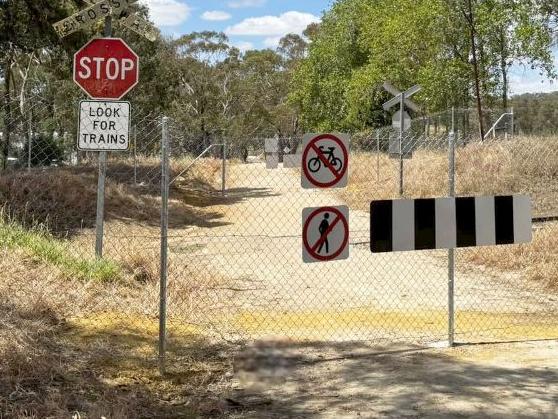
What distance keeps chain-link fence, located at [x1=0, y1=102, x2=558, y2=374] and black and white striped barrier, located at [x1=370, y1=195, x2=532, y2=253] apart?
100 centimetres

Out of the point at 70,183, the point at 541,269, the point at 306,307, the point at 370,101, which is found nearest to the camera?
the point at 306,307

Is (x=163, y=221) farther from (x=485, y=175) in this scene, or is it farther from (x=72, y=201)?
(x=485, y=175)

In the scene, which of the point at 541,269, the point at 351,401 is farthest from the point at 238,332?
the point at 541,269

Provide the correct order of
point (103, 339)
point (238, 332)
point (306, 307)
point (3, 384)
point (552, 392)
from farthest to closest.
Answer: point (306, 307) → point (238, 332) → point (103, 339) → point (552, 392) → point (3, 384)

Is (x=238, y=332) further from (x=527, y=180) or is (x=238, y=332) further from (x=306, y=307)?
(x=527, y=180)

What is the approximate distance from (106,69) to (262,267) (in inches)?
139

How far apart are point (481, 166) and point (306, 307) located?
1060cm

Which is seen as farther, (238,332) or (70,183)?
(70,183)

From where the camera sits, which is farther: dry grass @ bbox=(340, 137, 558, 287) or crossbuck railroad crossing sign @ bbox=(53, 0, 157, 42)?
dry grass @ bbox=(340, 137, 558, 287)

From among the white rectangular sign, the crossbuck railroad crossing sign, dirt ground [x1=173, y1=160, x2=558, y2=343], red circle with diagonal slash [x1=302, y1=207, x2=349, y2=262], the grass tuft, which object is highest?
the crossbuck railroad crossing sign

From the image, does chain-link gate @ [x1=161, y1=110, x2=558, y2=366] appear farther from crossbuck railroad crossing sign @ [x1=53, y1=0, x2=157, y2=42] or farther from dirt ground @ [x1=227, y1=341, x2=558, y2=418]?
crossbuck railroad crossing sign @ [x1=53, y1=0, x2=157, y2=42]

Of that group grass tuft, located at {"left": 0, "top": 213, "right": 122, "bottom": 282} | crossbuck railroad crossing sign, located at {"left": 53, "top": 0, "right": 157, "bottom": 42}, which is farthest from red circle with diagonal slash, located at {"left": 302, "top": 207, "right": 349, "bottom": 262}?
crossbuck railroad crossing sign, located at {"left": 53, "top": 0, "right": 157, "bottom": 42}

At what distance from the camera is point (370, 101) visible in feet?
116

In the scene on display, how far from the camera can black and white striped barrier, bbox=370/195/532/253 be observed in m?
5.32
